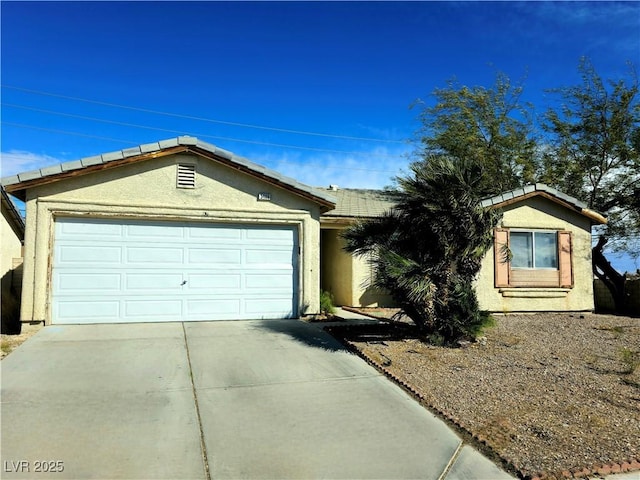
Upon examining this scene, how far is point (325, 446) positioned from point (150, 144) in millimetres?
7276

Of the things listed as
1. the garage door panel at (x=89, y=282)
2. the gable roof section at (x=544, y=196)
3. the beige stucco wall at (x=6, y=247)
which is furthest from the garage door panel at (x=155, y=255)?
the gable roof section at (x=544, y=196)

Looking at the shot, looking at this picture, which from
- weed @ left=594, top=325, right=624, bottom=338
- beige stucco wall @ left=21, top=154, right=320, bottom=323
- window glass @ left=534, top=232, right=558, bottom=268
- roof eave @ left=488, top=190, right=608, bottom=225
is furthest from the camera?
window glass @ left=534, top=232, right=558, bottom=268

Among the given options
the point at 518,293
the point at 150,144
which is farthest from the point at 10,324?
the point at 518,293

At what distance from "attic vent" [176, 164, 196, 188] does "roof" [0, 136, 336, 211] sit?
13.6 inches

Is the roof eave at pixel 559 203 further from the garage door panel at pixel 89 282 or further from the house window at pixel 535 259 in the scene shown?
the garage door panel at pixel 89 282

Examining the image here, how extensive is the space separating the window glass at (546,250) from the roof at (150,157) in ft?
20.5

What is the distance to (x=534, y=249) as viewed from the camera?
13.0 meters

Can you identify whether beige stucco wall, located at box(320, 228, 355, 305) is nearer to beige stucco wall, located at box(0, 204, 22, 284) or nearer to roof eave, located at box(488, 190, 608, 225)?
→ roof eave, located at box(488, 190, 608, 225)

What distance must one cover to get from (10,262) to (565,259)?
14825mm

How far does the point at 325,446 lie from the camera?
436 cm

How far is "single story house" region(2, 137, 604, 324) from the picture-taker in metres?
9.12

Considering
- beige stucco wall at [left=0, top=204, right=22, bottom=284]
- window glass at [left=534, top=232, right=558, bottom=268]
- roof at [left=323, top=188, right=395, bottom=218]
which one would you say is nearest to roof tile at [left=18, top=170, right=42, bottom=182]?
beige stucco wall at [left=0, top=204, right=22, bottom=284]

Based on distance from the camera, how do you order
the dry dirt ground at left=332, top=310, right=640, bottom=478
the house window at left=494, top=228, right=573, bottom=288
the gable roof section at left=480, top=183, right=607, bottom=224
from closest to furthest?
the dry dirt ground at left=332, top=310, right=640, bottom=478 < the gable roof section at left=480, top=183, right=607, bottom=224 < the house window at left=494, top=228, right=573, bottom=288

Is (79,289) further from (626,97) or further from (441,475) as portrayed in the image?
(626,97)
